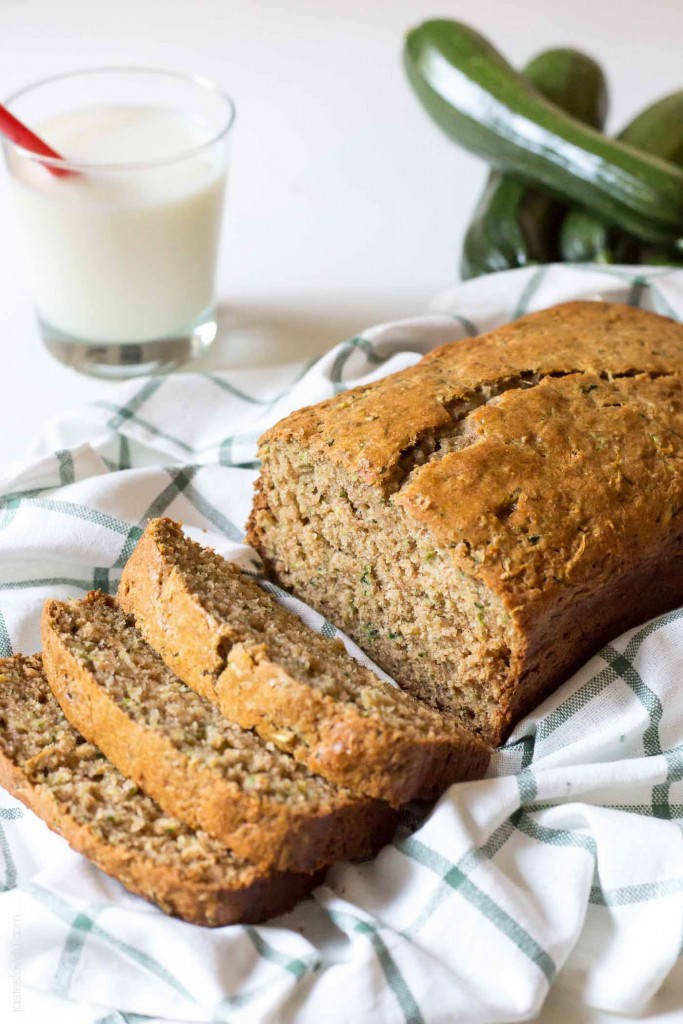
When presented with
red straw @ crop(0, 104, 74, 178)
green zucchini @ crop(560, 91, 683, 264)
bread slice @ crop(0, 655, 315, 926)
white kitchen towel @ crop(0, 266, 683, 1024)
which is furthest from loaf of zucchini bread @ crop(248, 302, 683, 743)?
green zucchini @ crop(560, 91, 683, 264)

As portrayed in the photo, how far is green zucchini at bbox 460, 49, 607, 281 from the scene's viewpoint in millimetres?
5180

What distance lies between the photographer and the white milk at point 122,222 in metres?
4.31

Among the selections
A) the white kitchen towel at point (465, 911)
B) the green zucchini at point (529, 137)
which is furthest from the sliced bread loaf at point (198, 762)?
the green zucchini at point (529, 137)

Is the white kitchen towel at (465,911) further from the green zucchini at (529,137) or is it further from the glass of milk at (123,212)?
the green zucchini at (529,137)

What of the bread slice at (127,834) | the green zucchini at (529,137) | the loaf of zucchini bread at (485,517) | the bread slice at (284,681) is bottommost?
the bread slice at (127,834)

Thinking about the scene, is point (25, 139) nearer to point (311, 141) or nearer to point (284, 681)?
point (311, 141)

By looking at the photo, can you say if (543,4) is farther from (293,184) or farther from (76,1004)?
(76,1004)

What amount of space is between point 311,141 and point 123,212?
2039 millimetres

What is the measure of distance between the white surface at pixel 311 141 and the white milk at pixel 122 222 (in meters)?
0.33

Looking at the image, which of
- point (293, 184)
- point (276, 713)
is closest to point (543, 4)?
point (293, 184)

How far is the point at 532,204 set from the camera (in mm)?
5367

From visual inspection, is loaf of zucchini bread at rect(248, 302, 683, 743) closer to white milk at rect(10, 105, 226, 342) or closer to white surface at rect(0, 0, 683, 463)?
→ white milk at rect(10, 105, 226, 342)

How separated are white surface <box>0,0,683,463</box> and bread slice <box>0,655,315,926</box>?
1.67 meters

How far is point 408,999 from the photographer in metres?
2.66
